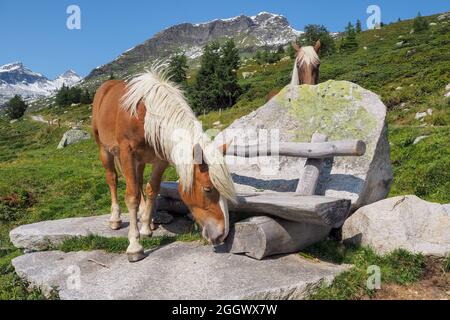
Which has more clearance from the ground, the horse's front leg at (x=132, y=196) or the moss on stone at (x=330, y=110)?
the moss on stone at (x=330, y=110)

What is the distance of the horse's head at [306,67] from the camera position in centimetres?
948

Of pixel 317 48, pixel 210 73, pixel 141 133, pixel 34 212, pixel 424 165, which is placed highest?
pixel 210 73

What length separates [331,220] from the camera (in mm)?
5695

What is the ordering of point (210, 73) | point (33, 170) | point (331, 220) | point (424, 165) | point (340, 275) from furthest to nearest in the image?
point (210, 73)
point (33, 170)
point (424, 165)
point (331, 220)
point (340, 275)

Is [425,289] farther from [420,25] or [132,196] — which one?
[420,25]

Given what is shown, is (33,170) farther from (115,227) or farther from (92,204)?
(115,227)

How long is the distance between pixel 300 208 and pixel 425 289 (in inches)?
73.5

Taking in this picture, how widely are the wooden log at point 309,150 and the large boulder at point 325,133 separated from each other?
0.34 m

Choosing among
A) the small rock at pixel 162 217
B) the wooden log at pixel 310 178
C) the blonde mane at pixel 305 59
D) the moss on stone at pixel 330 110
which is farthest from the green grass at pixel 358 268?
the blonde mane at pixel 305 59

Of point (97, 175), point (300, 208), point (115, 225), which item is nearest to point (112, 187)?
point (115, 225)

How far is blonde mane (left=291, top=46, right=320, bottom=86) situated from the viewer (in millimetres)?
9477

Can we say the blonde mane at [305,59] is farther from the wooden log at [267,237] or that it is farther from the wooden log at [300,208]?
the wooden log at [267,237]
